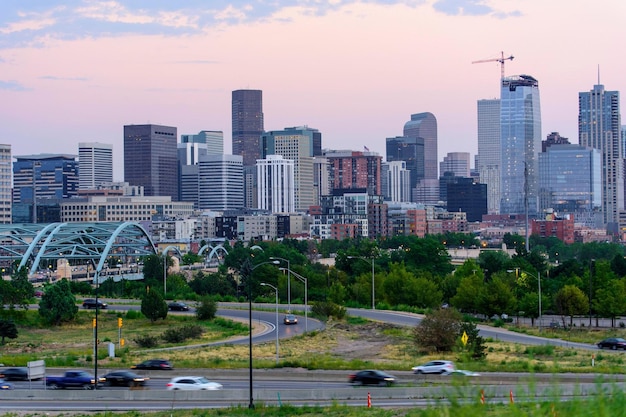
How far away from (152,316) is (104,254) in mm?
64708

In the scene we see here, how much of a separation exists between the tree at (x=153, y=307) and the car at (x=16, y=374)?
3197 centimetres

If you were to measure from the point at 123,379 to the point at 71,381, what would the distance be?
2588 mm

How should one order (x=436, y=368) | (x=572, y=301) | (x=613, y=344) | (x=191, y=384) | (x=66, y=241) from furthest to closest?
(x=66, y=241)
(x=572, y=301)
(x=613, y=344)
(x=436, y=368)
(x=191, y=384)

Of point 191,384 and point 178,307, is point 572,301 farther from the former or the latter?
point 191,384

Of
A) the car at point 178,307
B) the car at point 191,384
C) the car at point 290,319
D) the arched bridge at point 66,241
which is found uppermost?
the arched bridge at point 66,241

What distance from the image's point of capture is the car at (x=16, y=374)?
50.4m

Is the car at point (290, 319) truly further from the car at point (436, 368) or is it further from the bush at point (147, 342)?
the car at point (436, 368)

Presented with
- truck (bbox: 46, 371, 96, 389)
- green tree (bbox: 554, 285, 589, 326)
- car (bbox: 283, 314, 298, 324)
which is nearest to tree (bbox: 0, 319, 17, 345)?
car (bbox: 283, 314, 298, 324)

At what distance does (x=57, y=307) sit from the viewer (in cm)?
8306

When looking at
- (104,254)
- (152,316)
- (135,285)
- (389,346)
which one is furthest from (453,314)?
(104,254)

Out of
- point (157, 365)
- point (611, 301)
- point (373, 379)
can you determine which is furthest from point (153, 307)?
point (611, 301)

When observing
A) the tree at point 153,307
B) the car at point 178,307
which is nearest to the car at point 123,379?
the tree at point 153,307

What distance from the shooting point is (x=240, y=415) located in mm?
38031

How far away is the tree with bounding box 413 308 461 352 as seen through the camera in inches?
2408
